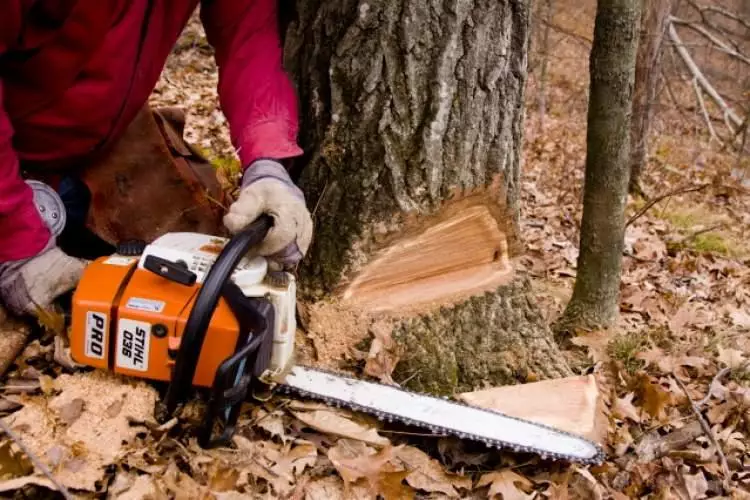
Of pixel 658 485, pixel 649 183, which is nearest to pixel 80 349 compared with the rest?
pixel 658 485

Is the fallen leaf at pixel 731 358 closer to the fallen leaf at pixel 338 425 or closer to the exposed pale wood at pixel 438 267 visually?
the exposed pale wood at pixel 438 267

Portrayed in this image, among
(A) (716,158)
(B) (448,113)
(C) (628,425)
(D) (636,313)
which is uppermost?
(B) (448,113)

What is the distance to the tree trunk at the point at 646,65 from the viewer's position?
16.2ft

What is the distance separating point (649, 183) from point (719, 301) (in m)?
2.78

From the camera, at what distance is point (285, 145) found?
6.81ft

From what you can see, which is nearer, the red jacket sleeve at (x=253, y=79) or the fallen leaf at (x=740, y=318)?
the red jacket sleeve at (x=253, y=79)

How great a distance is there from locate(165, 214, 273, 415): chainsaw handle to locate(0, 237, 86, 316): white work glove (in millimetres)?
544

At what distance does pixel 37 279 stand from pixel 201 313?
0.69 meters

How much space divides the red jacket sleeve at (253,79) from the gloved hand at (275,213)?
10 cm

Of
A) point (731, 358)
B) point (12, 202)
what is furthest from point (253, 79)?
point (731, 358)

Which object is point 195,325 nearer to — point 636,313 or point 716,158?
point 636,313

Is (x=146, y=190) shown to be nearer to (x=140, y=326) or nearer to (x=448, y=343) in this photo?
(x=140, y=326)

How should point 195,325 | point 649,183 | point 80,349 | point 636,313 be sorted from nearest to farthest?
point 195,325, point 80,349, point 636,313, point 649,183

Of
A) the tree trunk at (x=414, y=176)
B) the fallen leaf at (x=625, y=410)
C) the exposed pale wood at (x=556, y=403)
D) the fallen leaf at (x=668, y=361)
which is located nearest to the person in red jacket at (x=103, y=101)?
the tree trunk at (x=414, y=176)
